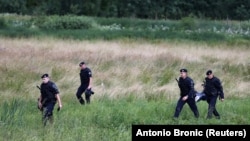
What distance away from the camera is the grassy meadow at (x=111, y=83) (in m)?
11.4

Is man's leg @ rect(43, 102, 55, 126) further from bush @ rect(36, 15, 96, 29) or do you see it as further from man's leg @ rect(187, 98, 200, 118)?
bush @ rect(36, 15, 96, 29)

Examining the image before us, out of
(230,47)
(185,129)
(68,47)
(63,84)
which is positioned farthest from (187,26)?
(185,129)

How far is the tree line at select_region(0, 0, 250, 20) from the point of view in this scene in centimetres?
6062

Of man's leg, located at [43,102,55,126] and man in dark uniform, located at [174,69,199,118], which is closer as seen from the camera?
man's leg, located at [43,102,55,126]

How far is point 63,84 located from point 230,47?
1427cm

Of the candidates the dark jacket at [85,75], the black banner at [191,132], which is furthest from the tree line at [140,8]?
the black banner at [191,132]

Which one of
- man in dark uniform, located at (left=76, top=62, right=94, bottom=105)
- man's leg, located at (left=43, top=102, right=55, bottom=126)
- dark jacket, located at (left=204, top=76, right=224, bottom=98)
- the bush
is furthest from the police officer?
the bush

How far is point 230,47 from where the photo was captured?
2902 centimetres

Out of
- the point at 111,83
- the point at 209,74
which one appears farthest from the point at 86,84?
the point at 209,74

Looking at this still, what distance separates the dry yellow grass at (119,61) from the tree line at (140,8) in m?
32.1

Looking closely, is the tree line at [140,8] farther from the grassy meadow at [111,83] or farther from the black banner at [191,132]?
the black banner at [191,132]

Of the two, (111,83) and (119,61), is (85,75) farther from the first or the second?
(119,61)

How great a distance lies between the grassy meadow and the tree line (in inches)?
1238

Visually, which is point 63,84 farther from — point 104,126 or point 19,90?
point 104,126
